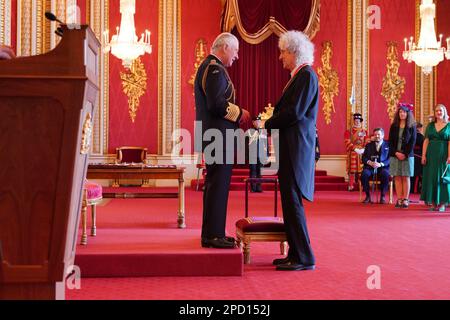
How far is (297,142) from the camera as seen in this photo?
3.92 m

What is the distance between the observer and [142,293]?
10.8 feet

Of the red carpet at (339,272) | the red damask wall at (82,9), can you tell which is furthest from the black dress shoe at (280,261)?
the red damask wall at (82,9)

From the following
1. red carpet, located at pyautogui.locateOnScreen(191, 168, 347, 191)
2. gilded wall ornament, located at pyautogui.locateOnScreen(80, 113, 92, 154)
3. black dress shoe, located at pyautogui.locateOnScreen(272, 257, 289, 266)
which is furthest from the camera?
red carpet, located at pyautogui.locateOnScreen(191, 168, 347, 191)

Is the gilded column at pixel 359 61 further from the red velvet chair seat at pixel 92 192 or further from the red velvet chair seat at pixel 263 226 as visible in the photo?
the red velvet chair seat at pixel 263 226

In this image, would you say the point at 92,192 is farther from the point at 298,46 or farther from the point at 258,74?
the point at 258,74

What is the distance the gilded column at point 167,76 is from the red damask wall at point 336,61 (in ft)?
10.3

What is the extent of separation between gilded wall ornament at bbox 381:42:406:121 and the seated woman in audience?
195 inches

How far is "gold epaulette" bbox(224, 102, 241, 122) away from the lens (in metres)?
3.79

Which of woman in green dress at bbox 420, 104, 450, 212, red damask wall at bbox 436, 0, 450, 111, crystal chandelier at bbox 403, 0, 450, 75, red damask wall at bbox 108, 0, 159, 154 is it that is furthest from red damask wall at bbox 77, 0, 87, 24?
woman in green dress at bbox 420, 104, 450, 212

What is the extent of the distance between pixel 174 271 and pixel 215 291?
1.62ft

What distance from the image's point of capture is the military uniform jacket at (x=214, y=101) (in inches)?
148

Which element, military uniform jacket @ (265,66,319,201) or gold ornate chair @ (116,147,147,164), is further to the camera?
gold ornate chair @ (116,147,147,164)

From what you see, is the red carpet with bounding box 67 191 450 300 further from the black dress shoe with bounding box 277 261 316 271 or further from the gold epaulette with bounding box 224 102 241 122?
the gold epaulette with bounding box 224 102 241 122

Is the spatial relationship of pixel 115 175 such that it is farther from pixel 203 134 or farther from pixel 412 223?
pixel 412 223
